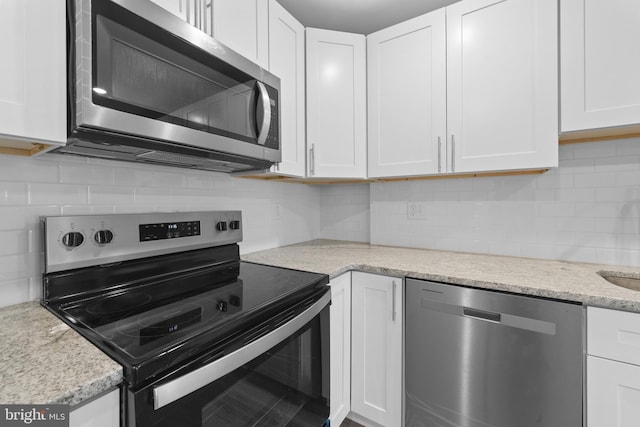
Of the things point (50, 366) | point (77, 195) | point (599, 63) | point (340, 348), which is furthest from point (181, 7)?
point (599, 63)

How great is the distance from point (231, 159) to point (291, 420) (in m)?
1.01

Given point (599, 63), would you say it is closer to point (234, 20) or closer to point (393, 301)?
point (393, 301)

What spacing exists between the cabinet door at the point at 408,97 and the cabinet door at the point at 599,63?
1.77 ft

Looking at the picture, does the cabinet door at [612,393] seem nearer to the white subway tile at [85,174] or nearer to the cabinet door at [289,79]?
the cabinet door at [289,79]

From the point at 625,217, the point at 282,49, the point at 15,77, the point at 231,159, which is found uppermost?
the point at 282,49

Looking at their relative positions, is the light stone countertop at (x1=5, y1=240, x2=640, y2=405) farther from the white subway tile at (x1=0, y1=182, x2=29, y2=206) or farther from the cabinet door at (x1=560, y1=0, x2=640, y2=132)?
the cabinet door at (x1=560, y1=0, x2=640, y2=132)

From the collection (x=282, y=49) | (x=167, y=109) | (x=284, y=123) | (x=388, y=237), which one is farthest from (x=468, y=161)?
(x=167, y=109)

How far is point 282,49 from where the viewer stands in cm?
159

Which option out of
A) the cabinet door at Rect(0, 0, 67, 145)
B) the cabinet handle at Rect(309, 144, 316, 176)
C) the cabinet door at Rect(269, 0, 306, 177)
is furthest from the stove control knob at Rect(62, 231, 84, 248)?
the cabinet handle at Rect(309, 144, 316, 176)

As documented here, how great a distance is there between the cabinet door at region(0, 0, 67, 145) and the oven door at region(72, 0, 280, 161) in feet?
0.17

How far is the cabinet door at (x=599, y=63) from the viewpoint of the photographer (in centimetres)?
123

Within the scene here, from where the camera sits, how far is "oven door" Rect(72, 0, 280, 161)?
2.47ft

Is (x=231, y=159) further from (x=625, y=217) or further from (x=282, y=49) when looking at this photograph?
(x=625, y=217)

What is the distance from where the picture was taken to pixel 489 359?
1.18m
